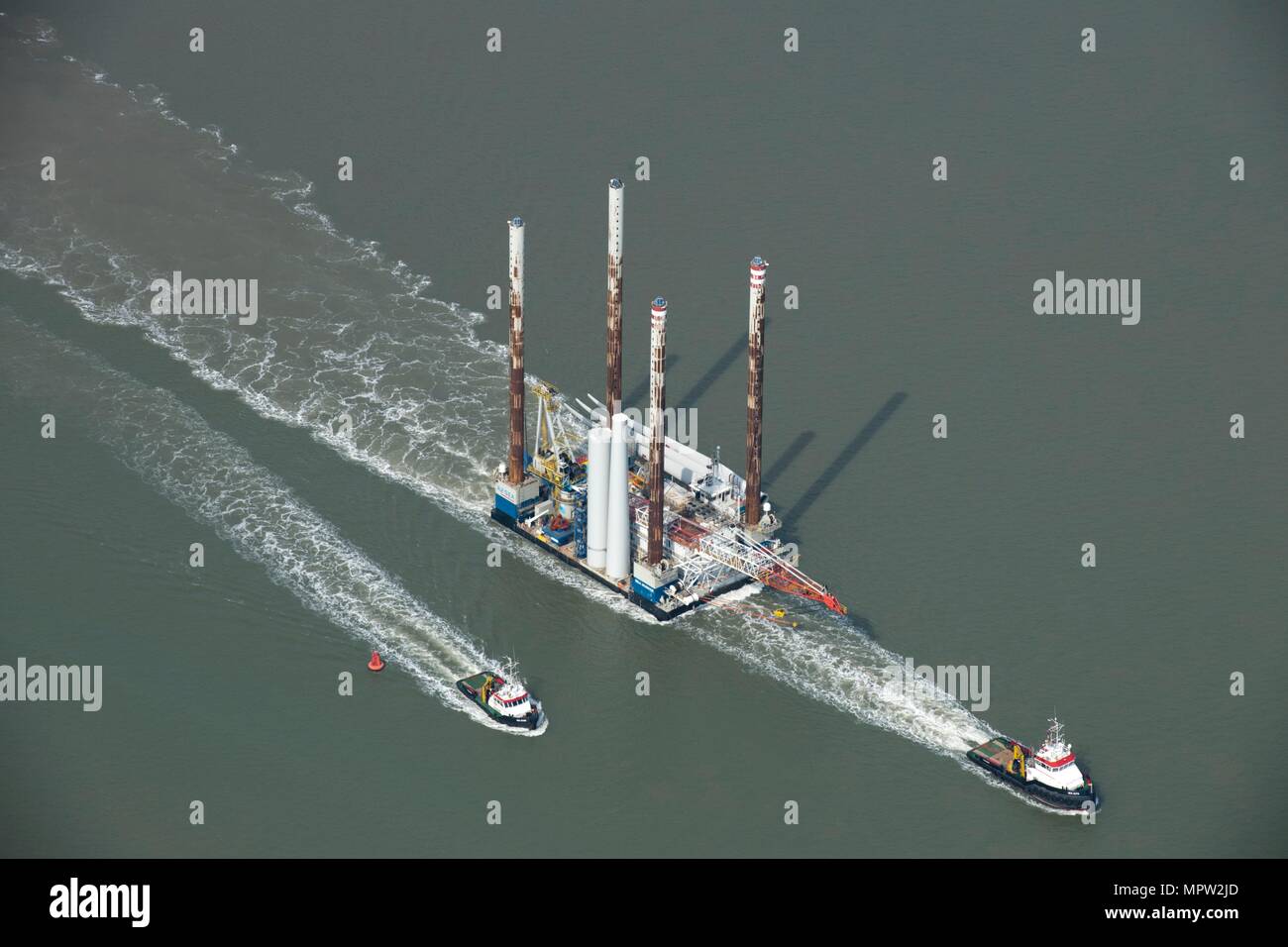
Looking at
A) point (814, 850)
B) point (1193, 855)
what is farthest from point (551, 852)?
point (1193, 855)

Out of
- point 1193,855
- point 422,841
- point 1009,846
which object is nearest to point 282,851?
point 422,841

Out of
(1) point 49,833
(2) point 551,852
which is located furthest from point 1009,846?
(1) point 49,833

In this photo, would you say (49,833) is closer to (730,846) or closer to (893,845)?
(730,846)

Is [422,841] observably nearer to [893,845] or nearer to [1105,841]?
[893,845]

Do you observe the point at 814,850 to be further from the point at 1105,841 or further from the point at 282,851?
the point at 282,851
